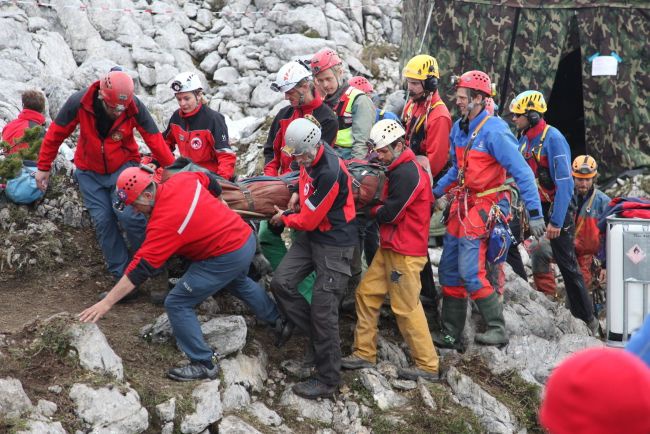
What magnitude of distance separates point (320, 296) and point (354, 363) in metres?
0.99

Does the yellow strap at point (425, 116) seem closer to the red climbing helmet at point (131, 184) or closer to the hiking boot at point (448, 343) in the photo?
the hiking boot at point (448, 343)

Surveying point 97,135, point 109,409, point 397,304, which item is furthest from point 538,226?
point 97,135

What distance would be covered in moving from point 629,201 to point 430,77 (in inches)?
125

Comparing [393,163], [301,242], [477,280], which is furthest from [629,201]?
[301,242]

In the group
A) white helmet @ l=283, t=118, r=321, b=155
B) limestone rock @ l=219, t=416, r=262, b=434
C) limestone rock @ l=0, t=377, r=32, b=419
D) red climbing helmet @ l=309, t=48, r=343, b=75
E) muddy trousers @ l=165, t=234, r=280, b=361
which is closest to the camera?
limestone rock @ l=0, t=377, r=32, b=419

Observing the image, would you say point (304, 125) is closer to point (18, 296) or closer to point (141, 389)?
point (141, 389)

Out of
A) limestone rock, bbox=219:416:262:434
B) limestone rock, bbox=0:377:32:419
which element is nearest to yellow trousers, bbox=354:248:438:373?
limestone rock, bbox=219:416:262:434

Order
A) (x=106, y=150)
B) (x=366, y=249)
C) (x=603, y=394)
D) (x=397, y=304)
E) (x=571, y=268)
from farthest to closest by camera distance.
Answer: (x=571, y=268) < (x=366, y=249) < (x=106, y=150) < (x=397, y=304) < (x=603, y=394)

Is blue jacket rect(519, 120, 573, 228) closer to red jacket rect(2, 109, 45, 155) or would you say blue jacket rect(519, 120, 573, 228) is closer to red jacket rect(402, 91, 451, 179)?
red jacket rect(402, 91, 451, 179)

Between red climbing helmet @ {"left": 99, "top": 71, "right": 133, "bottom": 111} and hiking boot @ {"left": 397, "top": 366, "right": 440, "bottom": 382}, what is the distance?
157 inches

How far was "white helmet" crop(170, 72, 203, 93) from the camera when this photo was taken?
8172 millimetres

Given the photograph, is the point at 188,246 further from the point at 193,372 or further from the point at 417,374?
the point at 417,374

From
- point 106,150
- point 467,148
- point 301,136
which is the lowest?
point 467,148

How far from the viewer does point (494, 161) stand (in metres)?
7.93
